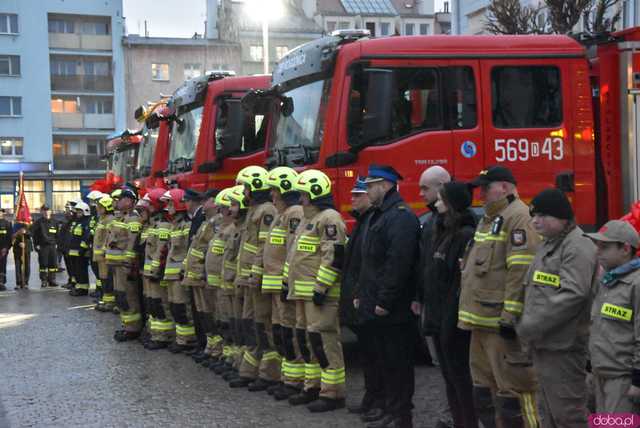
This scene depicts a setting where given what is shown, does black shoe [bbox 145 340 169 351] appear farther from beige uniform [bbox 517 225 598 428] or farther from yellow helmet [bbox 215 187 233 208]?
beige uniform [bbox 517 225 598 428]

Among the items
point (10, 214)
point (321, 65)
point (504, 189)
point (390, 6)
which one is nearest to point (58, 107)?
point (10, 214)

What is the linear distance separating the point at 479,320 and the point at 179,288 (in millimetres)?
5769

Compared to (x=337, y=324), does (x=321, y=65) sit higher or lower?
higher

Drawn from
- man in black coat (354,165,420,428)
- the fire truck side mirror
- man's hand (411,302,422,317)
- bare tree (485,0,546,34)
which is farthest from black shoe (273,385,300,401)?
bare tree (485,0,546,34)

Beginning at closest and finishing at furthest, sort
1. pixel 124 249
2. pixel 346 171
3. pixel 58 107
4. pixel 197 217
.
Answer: pixel 346 171 → pixel 197 217 → pixel 124 249 → pixel 58 107

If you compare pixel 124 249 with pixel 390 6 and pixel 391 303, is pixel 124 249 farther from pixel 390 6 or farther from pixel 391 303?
pixel 390 6

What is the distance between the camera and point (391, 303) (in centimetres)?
698

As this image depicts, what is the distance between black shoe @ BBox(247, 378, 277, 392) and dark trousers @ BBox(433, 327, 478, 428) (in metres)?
2.76

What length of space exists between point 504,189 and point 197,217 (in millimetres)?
5396

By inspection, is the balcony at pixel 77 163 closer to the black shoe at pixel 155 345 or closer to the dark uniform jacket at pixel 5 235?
the dark uniform jacket at pixel 5 235

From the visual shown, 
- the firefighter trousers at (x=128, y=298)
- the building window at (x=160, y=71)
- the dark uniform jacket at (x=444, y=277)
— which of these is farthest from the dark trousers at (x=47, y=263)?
the building window at (x=160, y=71)

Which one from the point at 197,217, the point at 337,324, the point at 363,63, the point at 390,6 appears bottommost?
the point at 337,324

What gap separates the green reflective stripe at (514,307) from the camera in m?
5.65

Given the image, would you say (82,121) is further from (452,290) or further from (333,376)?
(452,290)
